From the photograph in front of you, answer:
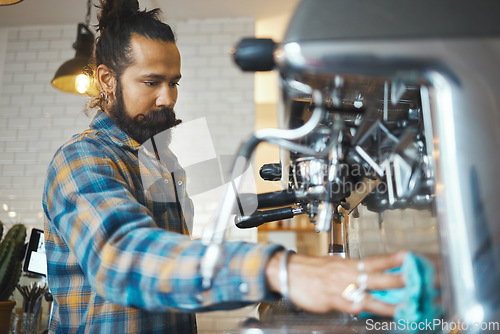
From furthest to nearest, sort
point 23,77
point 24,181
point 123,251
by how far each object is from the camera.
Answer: point 23,77
point 24,181
point 123,251

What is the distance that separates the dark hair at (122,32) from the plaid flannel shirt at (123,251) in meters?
0.13

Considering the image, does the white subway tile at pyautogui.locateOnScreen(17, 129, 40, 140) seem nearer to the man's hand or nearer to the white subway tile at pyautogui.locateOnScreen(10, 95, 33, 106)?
the white subway tile at pyautogui.locateOnScreen(10, 95, 33, 106)

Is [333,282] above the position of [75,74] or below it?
below

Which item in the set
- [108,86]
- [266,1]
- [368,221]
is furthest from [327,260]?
[266,1]

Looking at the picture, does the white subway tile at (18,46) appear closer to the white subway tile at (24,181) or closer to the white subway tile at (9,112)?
the white subway tile at (9,112)

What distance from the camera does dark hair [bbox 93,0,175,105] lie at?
3.12 ft

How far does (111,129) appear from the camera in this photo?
88 centimetres

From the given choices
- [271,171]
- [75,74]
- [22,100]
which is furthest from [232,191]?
[22,100]

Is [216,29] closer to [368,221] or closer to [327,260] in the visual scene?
[368,221]

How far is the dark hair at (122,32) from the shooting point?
95 centimetres

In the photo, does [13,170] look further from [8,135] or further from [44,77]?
[44,77]

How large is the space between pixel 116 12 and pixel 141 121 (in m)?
0.26

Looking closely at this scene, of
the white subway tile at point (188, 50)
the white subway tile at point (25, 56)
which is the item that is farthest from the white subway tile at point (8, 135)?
the white subway tile at point (188, 50)

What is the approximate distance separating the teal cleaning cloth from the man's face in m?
0.61
